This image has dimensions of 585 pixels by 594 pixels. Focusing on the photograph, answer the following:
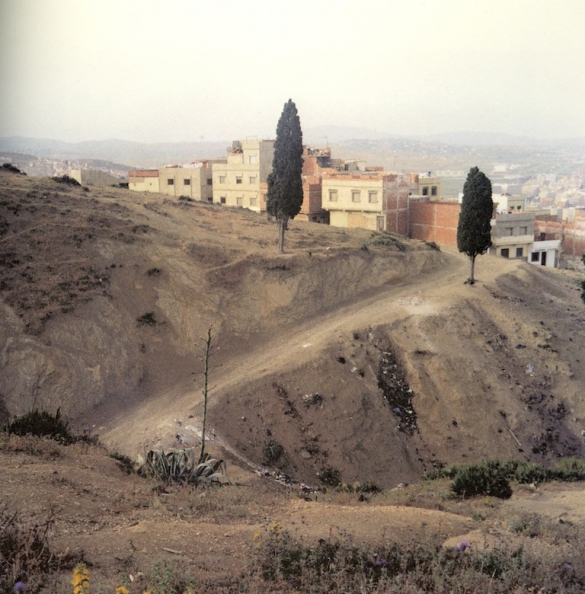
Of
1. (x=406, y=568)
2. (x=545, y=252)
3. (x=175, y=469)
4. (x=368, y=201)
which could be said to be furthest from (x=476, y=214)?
(x=406, y=568)

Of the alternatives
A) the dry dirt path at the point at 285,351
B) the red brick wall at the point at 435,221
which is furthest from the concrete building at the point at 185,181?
the dry dirt path at the point at 285,351

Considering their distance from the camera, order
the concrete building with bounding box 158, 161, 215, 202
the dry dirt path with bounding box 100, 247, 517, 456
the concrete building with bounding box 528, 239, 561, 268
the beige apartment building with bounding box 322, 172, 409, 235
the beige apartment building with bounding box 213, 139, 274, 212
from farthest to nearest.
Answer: the concrete building with bounding box 158, 161, 215, 202
the beige apartment building with bounding box 213, 139, 274, 212
the concrete building with bounding box 528, 239, 561, 268
the beige apartment building with bounding box 322, 172, 409, 235
the dry dirt path with bounding box 100, 247, 517, 456

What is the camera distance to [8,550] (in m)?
6.86

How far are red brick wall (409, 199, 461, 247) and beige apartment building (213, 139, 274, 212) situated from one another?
44.3 ft

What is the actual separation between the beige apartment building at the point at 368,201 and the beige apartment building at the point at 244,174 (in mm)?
8794

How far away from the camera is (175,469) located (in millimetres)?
12086

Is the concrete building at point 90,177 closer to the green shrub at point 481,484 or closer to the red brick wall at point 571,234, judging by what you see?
the red brick wall at point 571,234

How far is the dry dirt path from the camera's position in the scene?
17625 millimetres

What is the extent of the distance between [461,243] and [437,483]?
17.1 metres

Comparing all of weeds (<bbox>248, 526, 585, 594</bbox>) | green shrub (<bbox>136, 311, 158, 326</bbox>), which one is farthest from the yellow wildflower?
green shrub (<bbox>136, 311, 158, 326</bbox>)

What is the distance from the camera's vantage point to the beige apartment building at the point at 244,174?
180ft

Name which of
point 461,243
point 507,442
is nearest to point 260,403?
point 507,442

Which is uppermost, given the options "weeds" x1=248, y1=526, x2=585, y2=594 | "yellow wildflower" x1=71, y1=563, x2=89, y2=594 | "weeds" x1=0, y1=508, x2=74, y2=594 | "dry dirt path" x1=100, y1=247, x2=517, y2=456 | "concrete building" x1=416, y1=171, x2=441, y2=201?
"concrete building" x1=416, y1=171, x2=441, y2=201

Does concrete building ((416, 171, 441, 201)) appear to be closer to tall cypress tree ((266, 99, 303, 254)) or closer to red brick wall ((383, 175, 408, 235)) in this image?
red brick wall ((383, 175, 408, 235))
